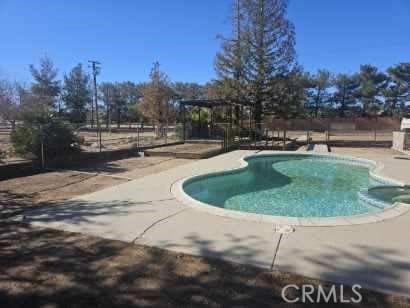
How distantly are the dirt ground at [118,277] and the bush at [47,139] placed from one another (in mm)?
5424

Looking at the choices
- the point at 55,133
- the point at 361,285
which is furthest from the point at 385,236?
the point at 55,133

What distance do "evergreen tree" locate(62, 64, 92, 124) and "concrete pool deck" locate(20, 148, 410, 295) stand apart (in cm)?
4075

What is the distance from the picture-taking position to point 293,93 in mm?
22094

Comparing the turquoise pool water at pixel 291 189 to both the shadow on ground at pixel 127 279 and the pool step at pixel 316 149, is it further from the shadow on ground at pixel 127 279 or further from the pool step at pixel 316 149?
the shadow on ground at pixel 127 279

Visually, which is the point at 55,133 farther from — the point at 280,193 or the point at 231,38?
the point at 231,38

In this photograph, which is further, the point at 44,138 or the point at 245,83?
the point at 245,83

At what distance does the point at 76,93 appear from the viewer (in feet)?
140

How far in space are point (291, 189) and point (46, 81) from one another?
1564 inches

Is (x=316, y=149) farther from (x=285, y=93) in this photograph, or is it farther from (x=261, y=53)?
(x=261, y=53)

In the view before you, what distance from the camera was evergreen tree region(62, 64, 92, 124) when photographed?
42.2 metres

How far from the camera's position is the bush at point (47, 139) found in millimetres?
8734

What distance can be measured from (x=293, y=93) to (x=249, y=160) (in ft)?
40.3

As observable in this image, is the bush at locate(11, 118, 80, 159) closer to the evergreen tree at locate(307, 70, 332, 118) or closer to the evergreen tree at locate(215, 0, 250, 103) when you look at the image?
the evergreen tree at locate(215, 0, 250, 103)

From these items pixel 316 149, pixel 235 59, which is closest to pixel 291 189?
pixel 316 149
